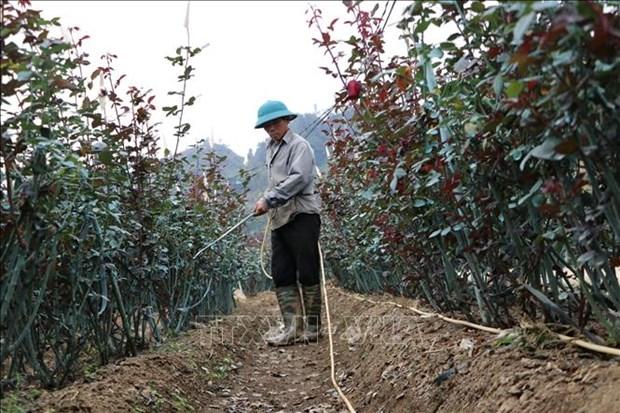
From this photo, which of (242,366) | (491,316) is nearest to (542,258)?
(491,316)

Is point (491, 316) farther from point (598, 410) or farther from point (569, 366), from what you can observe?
point (598, 410)

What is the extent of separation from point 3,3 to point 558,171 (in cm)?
175

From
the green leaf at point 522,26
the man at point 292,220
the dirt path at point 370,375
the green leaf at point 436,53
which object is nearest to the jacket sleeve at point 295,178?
the man at point 292,220

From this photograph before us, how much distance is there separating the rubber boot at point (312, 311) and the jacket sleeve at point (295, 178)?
85 centimetres

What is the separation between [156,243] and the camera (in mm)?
3900

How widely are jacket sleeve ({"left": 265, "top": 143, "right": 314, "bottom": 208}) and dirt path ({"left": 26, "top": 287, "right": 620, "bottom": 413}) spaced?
3.94 ft

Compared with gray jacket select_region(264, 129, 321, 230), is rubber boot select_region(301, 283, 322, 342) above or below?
below

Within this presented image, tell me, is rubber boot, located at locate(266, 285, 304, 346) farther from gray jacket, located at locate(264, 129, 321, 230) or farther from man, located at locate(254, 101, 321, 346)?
gray jacket, located at locate(264, 129, 321, 230)

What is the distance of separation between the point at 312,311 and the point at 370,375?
1905 millimetres

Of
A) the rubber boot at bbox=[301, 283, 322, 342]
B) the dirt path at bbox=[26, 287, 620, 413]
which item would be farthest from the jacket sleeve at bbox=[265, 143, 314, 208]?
the dirt path at bbox=[26, 287, 620, 413]

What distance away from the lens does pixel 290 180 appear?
16.2 feet

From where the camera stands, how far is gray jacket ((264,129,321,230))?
491 cm

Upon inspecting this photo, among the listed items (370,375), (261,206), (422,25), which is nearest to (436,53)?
(422,25)

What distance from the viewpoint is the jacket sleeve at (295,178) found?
4875mm
